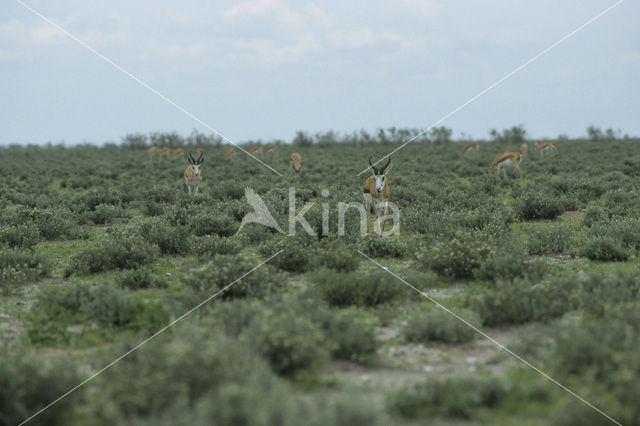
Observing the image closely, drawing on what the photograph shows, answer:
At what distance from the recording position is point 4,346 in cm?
629

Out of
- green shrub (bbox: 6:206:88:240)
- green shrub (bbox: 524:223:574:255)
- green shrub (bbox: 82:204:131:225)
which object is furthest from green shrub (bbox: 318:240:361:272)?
green shrub (bbox: 82:204:131:225)

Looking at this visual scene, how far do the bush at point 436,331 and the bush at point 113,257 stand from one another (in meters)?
5.61

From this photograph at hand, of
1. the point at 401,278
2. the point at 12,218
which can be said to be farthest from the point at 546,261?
the point at 12,218

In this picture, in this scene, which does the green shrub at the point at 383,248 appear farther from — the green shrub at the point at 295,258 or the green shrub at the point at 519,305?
the green shrub at the point at 519,305

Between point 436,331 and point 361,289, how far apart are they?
1788mm

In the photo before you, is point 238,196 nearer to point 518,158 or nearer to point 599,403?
point 518,158

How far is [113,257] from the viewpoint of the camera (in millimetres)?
10023

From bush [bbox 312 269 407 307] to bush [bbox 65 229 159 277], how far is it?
12.9ft

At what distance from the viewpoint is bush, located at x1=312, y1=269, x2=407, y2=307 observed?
7.73m

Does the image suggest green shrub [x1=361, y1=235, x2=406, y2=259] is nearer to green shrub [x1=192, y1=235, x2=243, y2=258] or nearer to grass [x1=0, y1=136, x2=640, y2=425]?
grass [x1=0, y1=136, x2=640, y2=425]

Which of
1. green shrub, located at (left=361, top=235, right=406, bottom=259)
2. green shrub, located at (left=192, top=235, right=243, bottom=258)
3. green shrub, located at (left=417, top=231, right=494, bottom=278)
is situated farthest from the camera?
green shrub, located at (left=361, top=235, right=406, bottom=259)

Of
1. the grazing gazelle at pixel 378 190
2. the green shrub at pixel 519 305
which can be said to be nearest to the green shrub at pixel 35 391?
the green shrub at pixel 519 305

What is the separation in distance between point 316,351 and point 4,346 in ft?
12.8

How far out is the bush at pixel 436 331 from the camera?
6.20 meters
